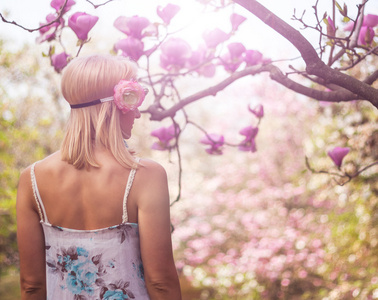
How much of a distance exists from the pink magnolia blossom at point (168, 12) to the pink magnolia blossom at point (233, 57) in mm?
292

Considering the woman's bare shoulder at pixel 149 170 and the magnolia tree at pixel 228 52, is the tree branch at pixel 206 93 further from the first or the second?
the woman's bare shoulder at pixel 149 170

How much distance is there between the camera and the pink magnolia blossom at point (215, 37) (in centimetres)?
190

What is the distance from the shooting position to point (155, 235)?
1.22 metres

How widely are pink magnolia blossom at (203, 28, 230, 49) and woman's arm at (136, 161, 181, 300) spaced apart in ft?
2.82

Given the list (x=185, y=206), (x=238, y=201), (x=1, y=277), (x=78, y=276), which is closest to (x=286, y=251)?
(x=238, y=201)

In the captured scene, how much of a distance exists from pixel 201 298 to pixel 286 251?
3.71ft

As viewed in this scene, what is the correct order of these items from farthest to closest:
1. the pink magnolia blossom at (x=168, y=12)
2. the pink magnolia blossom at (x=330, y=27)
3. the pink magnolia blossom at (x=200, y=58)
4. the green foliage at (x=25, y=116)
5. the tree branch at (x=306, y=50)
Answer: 1. the green foliage at (x=25, y=116)
2. the pink magnolia blossom at (x=200, y=58)
3. the pink magnolia blossom at (x=168, y=12)
4. the pink magnolia blossom at (x=330, y=27)
5. the tree branch at (x=306, y=50)

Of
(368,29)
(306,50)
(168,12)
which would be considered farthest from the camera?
(168,12)

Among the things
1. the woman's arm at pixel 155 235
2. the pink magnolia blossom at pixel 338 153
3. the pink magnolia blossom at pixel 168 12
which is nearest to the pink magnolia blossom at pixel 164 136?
the pink magnolia blossom at pixel 168 12

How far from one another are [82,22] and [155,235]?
0.90m

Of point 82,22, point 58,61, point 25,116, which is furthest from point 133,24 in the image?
point 25,116

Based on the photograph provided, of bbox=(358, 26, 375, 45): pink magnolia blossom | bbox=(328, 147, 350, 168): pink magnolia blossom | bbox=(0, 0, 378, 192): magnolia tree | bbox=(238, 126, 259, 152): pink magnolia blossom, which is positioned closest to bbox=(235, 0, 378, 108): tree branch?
bbox=(0, 0, 378, 192): magnolia tree

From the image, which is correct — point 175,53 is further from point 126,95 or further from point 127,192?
point 127,192

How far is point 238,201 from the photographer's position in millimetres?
6062
